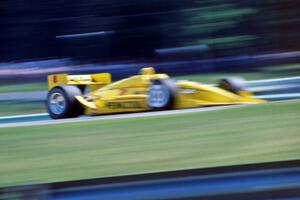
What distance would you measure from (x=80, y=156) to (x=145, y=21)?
1501 cm

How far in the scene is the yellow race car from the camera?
473 inches

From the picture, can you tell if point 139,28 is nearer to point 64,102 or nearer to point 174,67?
point 174,67

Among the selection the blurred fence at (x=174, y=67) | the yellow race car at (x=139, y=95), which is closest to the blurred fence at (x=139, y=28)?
the blurred fence at (x=174, y=67)

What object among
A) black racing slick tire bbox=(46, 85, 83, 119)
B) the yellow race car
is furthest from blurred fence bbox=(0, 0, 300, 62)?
black racing slick tire bbox=(46, 85, 83, 119)

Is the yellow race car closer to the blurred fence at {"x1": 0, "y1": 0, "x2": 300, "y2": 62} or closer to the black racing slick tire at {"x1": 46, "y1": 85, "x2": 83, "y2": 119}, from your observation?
the black racing slick tire at {"x1": 46, "y1": 85, "x2": 83, "y2": 119}

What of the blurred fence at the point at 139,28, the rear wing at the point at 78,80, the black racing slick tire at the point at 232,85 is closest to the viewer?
the black racing slick tire at the point at 232,85

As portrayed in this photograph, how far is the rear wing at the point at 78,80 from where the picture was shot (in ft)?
42.7

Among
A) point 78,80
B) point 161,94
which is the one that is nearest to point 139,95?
point 161,94

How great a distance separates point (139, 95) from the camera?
485 inches

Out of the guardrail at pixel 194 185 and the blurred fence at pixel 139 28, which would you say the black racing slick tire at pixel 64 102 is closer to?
the guardrail at pixel 194 185

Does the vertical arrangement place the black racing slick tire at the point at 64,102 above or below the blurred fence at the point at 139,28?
below

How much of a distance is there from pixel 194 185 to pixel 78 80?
921 centimetres

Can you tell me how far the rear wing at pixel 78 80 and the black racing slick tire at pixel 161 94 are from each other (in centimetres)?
152

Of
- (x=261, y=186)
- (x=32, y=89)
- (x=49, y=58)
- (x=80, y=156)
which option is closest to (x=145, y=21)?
(x=49, y=58)
